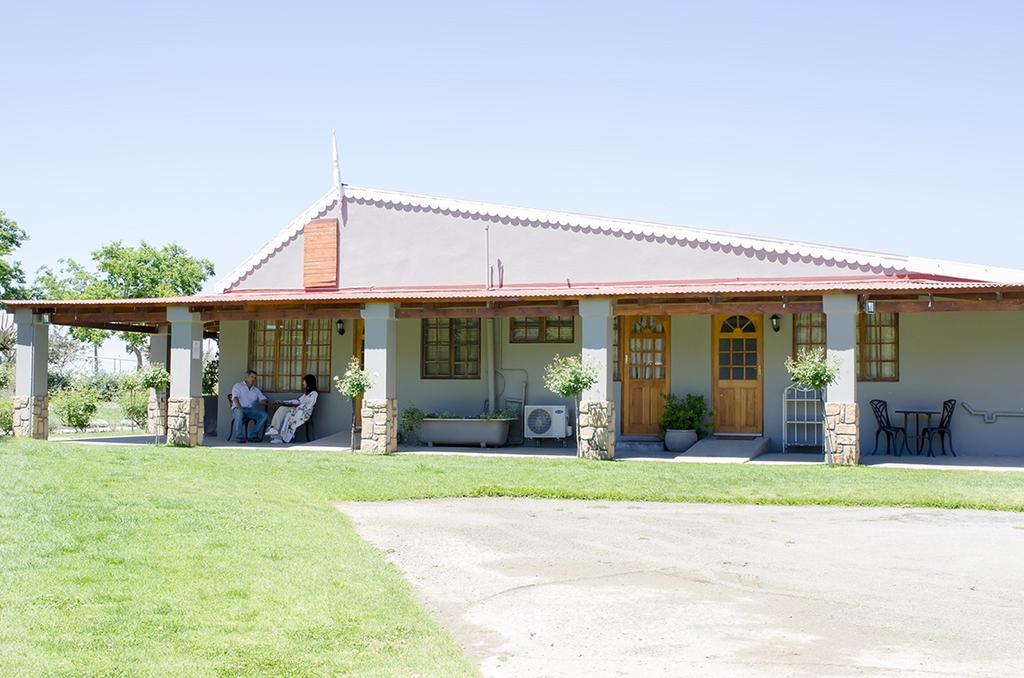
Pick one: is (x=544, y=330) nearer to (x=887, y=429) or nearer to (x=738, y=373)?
(x=738, y=373)

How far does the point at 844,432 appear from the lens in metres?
15.4

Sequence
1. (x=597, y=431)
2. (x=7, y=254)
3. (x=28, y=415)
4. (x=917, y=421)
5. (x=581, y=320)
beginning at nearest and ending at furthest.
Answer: (x=597, y=431) < (x=917, y=421) < (x=581, y=320) < (x=28, y=415) < (x=7, y=254)

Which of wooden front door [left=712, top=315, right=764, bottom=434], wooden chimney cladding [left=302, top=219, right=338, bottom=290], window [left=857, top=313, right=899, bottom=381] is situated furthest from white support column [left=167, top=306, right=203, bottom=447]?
window [left=857, top=313, right=899, bottom=381]

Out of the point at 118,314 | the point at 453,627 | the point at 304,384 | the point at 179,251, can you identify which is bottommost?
the point at 453,627

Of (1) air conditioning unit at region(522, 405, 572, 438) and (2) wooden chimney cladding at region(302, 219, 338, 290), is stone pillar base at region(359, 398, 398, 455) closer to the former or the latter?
(1) air conditioning unit at region(522, 405, 572, 438)

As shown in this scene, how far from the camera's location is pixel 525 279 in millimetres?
19422

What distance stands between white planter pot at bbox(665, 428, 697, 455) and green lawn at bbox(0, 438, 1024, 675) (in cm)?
253

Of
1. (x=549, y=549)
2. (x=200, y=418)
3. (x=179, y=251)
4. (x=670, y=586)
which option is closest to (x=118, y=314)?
(x=200, y=418)

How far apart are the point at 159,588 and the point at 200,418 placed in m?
12.6

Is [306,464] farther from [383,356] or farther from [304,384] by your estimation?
[304,384]

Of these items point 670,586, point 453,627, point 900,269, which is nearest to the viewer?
point 453,627

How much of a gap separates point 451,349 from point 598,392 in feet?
14.4

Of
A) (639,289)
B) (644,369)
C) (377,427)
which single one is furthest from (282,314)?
(644,369)

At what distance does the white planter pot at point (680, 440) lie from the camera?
17812mm
